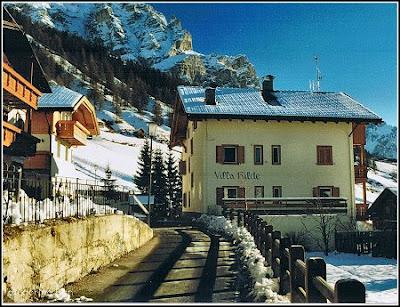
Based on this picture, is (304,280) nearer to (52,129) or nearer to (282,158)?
(282,158)

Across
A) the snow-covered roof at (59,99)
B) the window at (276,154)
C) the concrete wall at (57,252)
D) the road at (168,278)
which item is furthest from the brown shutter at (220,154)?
the concrete wall at (57,252)

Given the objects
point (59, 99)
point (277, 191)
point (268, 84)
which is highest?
point (268, 84)

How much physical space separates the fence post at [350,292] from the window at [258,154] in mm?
24923

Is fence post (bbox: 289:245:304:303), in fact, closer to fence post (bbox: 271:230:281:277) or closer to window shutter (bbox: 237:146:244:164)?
fence post (bbox: 271:230:281:277)

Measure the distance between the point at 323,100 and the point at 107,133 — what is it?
61682 mm

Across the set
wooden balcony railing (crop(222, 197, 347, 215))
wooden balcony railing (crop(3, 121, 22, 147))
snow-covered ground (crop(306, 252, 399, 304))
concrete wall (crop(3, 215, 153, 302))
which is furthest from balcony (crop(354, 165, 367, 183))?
concrete wall (crop(3, 215, 153, 302))

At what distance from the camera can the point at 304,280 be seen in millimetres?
5699

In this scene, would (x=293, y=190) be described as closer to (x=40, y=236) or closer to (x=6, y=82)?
(x=6, y=82)

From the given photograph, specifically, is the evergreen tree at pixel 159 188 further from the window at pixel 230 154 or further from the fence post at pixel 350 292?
the fence post at pixel 350 292

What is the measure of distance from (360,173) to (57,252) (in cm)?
2633

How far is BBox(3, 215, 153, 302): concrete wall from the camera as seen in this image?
21.0 feet

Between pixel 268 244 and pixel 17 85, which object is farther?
pixel 17 85

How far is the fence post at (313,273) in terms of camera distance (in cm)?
505

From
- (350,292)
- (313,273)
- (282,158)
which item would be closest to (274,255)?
(313,273)
